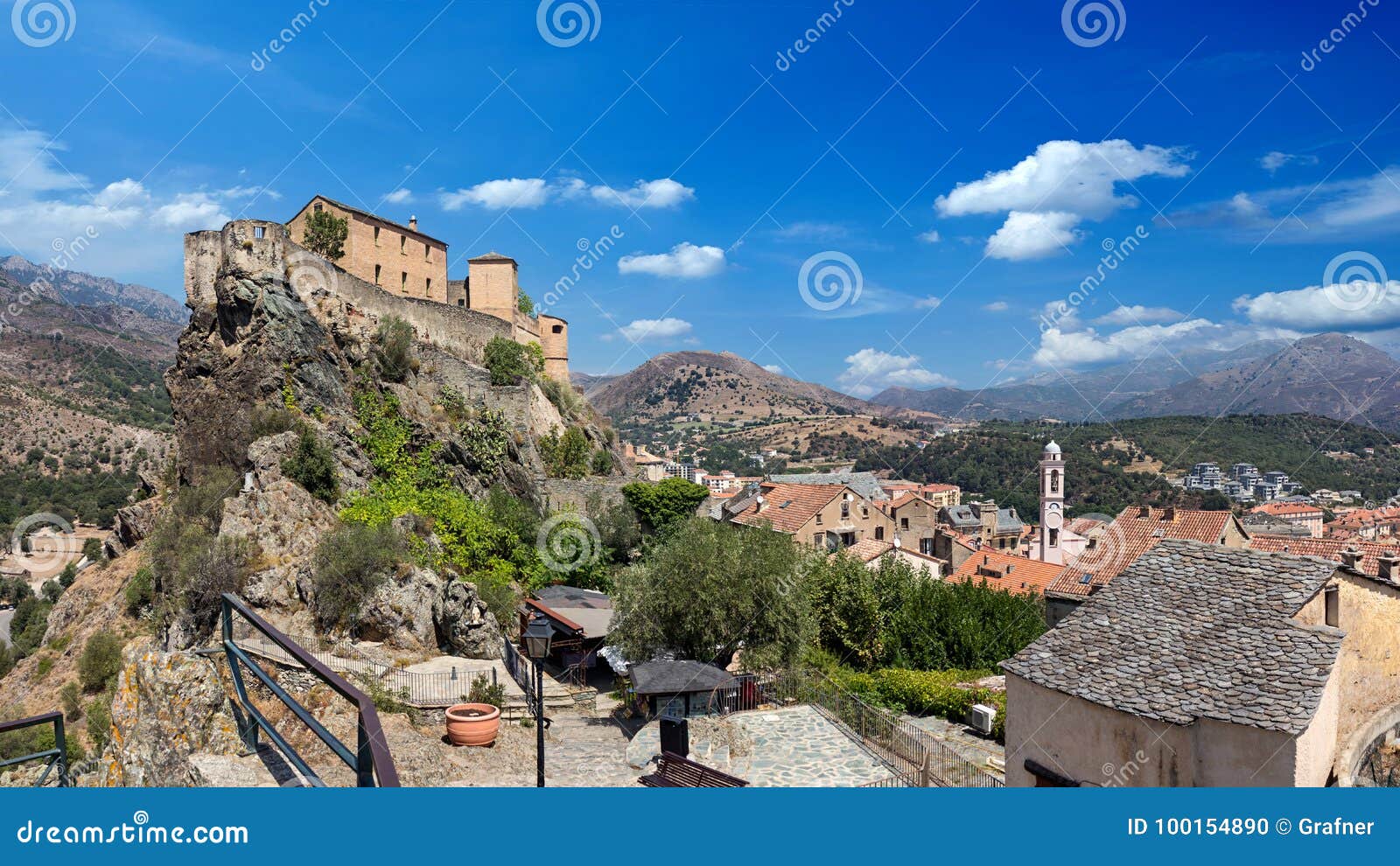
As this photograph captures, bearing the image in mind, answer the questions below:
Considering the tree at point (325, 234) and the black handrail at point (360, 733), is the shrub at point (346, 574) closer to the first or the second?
the black handrail at point (360, 733)

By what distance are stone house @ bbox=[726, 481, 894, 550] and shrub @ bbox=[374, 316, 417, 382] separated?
52.5 feet

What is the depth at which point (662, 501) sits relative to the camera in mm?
33625

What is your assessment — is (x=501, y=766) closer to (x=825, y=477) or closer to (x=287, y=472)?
(x=287, y=472)

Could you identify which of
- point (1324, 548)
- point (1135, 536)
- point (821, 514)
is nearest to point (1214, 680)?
point (1135, 536)

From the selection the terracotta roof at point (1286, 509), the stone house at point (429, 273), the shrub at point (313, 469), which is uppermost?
the stone house at point (429, 273)

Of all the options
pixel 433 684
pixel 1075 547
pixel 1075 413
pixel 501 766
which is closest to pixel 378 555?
pixel 433 684

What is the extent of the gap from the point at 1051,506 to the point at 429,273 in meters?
33.4

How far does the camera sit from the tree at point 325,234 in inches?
1388

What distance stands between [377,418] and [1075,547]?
34.1 m

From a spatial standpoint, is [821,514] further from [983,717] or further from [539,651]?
[539,651]

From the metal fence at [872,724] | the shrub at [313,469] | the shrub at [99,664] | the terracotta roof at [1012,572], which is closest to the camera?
the metal fence at [872,724]

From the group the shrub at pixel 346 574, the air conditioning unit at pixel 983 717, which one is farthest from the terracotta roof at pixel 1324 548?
the shrub at pixel 346 574

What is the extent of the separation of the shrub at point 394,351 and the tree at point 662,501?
9890mm

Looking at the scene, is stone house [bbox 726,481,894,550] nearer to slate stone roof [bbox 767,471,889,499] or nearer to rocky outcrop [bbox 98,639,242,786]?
slate stone roof [bbox 767,471,889,499]
